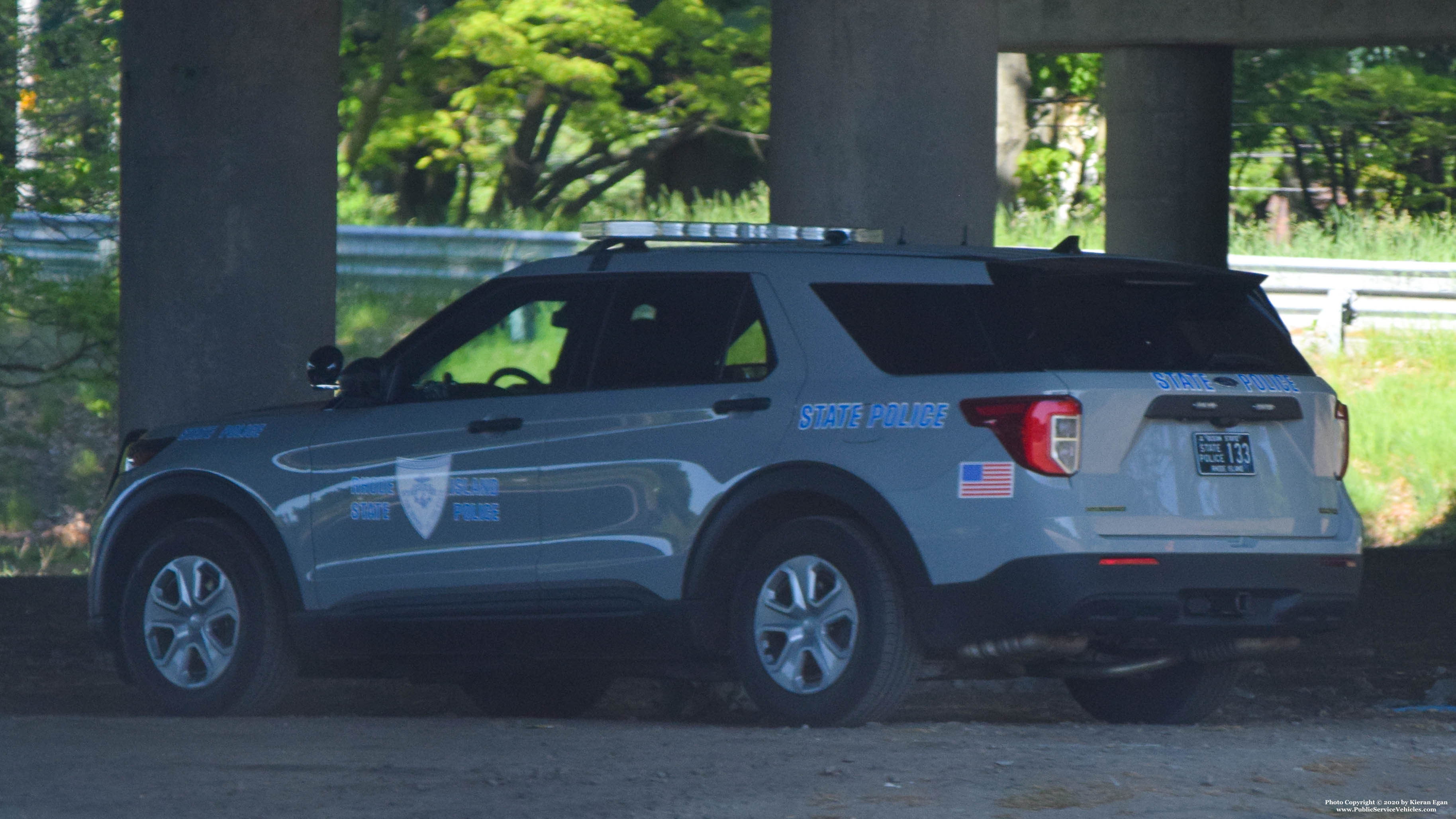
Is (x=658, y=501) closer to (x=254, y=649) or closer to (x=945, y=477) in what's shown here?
(x=945, y=477)

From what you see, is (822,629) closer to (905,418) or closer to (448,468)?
(905,418)

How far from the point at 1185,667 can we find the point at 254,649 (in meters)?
3.42

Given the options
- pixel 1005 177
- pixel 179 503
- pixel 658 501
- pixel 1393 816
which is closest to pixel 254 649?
pixel 179 503

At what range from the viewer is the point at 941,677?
7.39 m

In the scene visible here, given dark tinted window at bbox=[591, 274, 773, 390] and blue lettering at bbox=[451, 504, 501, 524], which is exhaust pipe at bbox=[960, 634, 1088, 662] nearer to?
dark tinted window at bbox=[591, 274, 773, 390]

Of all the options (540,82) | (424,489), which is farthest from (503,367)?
(540,82)

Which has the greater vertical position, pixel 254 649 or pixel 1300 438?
pixel 1300 438

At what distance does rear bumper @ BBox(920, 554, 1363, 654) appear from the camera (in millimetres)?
6855

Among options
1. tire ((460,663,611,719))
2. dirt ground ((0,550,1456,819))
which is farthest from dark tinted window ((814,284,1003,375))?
tire ((460,663,611,719))

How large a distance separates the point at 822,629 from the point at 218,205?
230 inches

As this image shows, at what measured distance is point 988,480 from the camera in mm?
6914

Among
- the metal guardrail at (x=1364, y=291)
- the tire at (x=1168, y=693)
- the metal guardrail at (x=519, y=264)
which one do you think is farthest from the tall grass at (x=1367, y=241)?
the tire at (x=1168, y=693)

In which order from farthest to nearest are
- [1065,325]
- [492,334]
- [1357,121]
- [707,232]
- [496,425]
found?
[1357,121] < [492,334] < [707,232] < [496,425] < [1065,325]

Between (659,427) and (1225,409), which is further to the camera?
(659,427)
